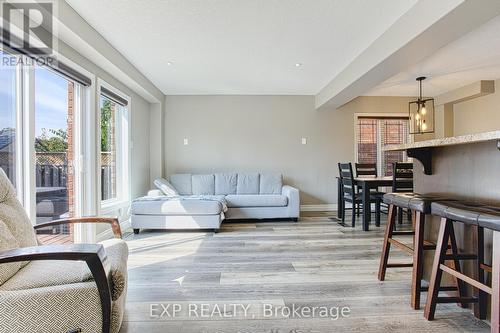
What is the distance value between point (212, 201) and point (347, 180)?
7.09ft

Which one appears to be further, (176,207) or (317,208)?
(317,208)

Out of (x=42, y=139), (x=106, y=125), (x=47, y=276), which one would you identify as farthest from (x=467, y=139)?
(x=106, y=125)

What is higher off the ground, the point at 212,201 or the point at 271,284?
the point at 212,201

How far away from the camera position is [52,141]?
278 cm

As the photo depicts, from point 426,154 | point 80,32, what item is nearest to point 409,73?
point 426,154

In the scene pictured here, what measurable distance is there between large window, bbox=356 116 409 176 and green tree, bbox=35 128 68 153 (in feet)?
17.0

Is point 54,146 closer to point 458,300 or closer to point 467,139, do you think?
point 467,139

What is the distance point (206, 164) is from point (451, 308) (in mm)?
4534

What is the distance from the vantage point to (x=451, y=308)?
193 centimetres

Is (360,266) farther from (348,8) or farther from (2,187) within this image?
(2,187)

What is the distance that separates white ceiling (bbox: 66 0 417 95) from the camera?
2.50 metres

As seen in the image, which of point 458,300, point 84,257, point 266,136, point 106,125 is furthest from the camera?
point 266,136

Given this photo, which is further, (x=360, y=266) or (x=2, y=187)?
(x=360, y=266)

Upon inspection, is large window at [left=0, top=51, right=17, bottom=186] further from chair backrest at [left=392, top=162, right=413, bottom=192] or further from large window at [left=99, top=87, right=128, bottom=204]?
chair backrest at [left=392, top=162, right=413, bottom=192]
